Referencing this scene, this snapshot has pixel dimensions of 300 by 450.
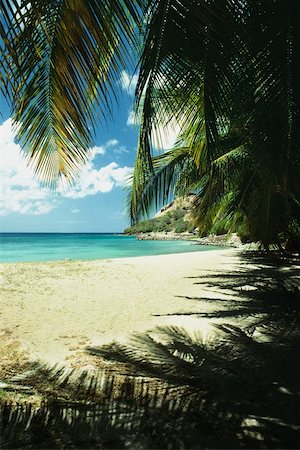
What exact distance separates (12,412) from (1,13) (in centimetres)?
259

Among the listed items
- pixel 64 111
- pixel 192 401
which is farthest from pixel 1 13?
pixel 192 401

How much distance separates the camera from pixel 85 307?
6113mm

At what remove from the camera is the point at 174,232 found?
200 feet

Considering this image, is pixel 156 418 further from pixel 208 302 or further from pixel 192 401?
pixel 208 302

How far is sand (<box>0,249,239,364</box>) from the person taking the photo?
4.32 m

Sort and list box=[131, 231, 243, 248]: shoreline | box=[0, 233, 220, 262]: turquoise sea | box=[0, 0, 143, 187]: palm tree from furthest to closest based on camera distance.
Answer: box=[131, 231, 243, 248]: shoreline → box=[0, 233, 220, 262]: turquoise sea → box=[0, 0, 143, 187]: palm tree

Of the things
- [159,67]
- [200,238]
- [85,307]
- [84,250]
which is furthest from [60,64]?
[200,238]

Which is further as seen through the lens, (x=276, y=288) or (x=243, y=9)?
(x=276, y=288)

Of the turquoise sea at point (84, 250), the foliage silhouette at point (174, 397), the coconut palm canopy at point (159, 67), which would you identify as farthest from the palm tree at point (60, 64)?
the turquoise sea at point (84, 250)

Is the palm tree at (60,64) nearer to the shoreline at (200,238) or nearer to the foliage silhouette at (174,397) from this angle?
the foliage silhouette at (174,397)

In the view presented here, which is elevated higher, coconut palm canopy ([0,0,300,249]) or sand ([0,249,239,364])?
coconut palm canopy ([0,0,300,249])

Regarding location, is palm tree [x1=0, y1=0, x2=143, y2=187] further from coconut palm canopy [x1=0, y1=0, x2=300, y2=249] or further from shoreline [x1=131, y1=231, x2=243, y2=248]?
shoreline [x1=131, y1=231, x2=243, y2=248]

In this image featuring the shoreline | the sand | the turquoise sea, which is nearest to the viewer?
the sand

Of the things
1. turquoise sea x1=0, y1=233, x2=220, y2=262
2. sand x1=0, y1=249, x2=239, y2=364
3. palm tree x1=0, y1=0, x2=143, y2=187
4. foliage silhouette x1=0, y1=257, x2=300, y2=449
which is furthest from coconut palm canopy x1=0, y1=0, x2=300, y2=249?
turquoise sea x1=0, y1=233, x2=220, y2=262
